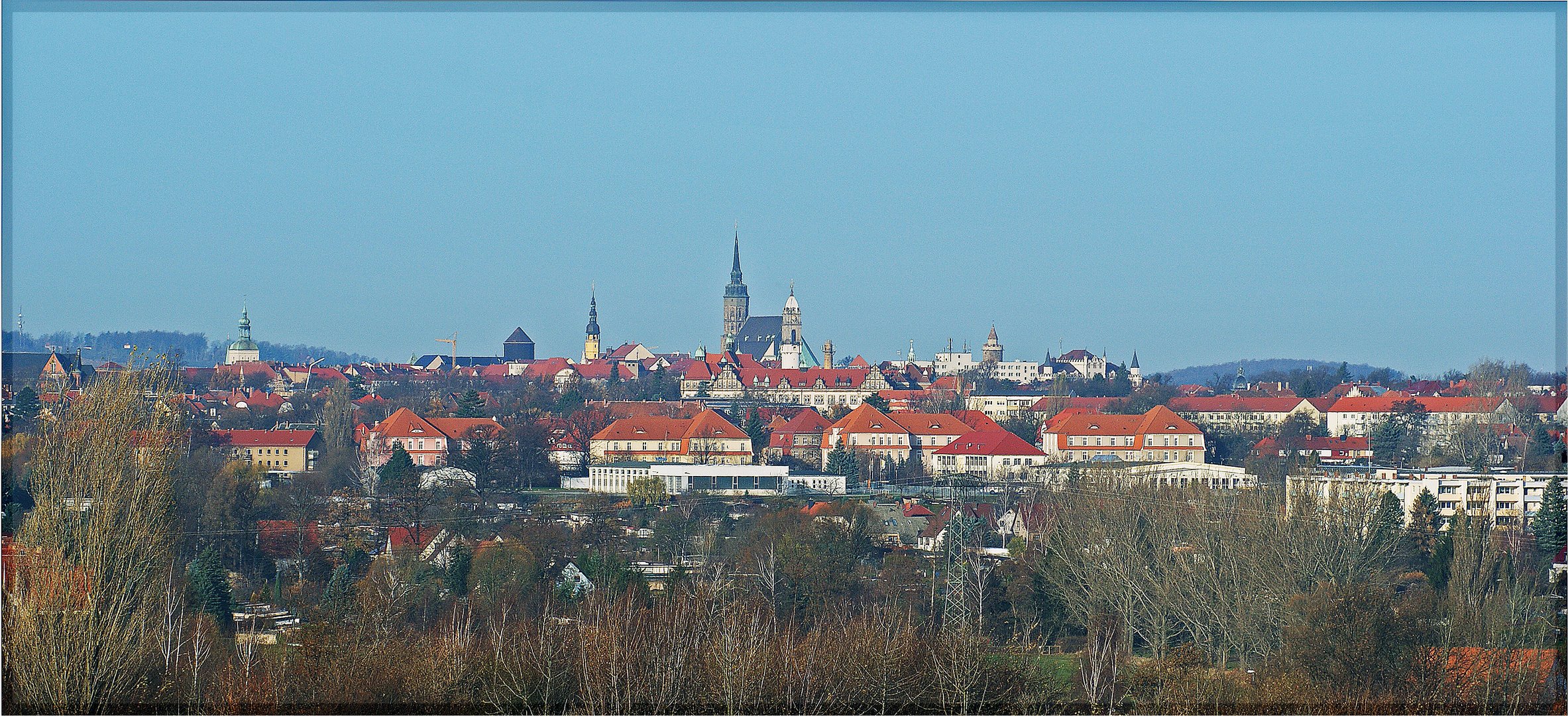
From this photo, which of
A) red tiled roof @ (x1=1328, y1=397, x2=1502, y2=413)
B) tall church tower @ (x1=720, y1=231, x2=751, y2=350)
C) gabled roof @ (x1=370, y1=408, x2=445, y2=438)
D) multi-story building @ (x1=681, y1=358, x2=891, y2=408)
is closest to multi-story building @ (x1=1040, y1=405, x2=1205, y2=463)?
red tiled roof @ (x1=1328, y1=397, x2=1502, y2=413)

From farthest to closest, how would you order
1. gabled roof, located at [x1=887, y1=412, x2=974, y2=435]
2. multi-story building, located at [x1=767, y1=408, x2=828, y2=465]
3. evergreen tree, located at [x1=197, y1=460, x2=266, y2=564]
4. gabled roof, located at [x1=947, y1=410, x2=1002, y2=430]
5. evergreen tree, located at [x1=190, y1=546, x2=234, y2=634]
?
gabled roof, located at [x1=947, y1=410, x2=1002, y2=430] → gabled roof, located at [x1=887, y1=412, x2=974, y2=435] → multi-story building, located at [x1=767, y1=408, x2=828, y2=465] → evergreen tree, located at [x1=197, y1=460, x2=266, y2=564] → evergreen tree, located at [x1=190, y1=546, x2=234, y2=634]

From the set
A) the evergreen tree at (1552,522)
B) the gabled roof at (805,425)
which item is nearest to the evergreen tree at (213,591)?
the evergreen tree at (1552,522)

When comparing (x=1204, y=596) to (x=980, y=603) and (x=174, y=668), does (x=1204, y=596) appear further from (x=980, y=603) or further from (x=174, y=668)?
(x=174, y=668)

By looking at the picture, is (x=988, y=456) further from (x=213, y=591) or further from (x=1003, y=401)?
(x=213, y=591)

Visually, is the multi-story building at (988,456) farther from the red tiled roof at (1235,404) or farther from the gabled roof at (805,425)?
the red tiled roof at (1235,404)

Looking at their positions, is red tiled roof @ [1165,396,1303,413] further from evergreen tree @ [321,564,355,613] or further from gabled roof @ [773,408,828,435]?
evergreen tree @ [321,564,355,613]

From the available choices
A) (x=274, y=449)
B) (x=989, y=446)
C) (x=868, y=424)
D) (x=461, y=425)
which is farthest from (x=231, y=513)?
(x=868, y=424)
